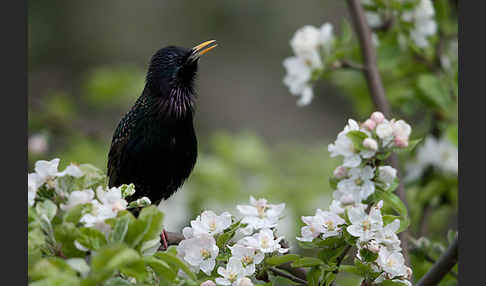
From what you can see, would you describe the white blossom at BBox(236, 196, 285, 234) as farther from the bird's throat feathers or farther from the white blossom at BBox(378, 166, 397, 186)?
the bird's throat feathers

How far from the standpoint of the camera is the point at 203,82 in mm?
7215

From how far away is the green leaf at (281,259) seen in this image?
1.47 m

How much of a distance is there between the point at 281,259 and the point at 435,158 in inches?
65.1

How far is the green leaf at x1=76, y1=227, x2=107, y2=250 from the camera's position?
3.99ft

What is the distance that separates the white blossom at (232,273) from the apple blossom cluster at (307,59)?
4.20 feet

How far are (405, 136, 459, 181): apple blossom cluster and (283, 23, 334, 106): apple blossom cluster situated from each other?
66 cm

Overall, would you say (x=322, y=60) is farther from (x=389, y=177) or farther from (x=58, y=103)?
(x=58, y=103)

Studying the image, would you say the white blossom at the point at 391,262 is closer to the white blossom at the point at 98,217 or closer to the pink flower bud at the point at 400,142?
the pink flower bud at the point at 400,142

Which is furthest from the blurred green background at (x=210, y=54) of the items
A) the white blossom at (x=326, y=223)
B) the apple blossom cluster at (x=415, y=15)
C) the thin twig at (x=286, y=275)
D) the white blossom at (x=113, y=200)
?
the white blossom at (x=113, y=200)

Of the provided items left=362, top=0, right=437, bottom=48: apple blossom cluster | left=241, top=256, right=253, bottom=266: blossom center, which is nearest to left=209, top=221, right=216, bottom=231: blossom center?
left=241, top=256, right=253, bottom=266: blossom center

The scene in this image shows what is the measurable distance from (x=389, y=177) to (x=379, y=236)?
0.18 meters

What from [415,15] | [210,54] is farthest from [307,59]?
[210,54]

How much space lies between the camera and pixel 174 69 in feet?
8.51

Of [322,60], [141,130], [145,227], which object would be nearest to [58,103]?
[141,130]
